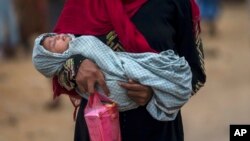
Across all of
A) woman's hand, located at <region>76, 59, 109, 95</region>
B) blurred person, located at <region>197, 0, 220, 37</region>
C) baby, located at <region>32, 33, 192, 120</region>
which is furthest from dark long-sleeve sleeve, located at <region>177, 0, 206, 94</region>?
blurred person, located at <region>197, 0, 220, 37</region>

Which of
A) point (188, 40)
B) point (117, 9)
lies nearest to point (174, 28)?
point (188, 40)

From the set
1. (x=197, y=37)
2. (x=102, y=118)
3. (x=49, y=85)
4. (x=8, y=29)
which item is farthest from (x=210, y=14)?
(x=102, y=118)

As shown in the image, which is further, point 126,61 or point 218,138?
point 218,138

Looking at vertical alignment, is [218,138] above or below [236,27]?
below

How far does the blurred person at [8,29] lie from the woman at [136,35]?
580 centimetres

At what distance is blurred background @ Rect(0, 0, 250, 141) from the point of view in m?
5.76

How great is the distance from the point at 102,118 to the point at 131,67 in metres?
0.22

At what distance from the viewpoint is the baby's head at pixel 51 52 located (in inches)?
96.7

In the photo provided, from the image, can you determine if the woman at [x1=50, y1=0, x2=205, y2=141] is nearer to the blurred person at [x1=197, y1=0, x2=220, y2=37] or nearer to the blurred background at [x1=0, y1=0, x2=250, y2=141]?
the blurred background at [x1=0, y1=0, x2=250, y2=141]

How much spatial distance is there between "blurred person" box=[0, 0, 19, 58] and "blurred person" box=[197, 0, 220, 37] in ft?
8.53

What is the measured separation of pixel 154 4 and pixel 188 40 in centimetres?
22

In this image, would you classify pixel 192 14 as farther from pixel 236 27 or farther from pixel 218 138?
pixel 236 27

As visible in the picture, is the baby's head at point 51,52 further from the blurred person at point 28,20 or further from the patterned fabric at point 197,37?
the blurred person at point 28,20

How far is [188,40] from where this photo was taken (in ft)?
8.34
